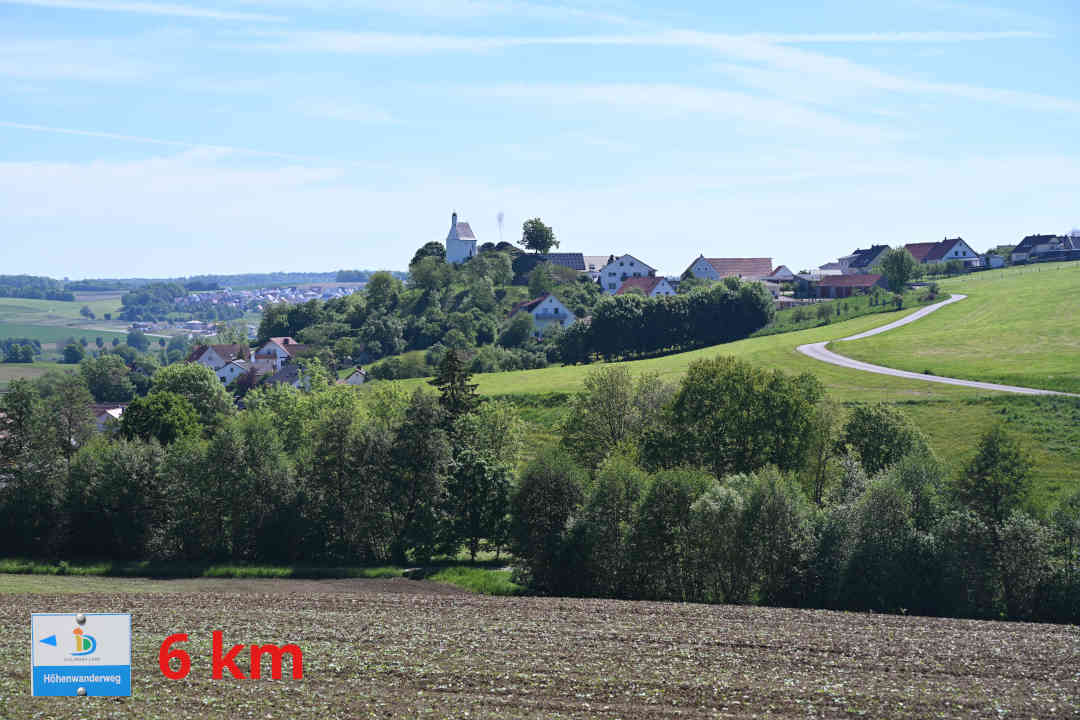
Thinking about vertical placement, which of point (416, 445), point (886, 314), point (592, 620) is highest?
point (886, 314)

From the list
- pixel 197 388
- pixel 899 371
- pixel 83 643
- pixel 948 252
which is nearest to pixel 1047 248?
pixel 948 252

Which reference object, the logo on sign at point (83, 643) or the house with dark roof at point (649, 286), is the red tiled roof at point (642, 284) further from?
the logo on sign at point (83, 643)

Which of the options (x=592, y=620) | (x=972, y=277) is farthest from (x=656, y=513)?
(x=972, y=277)

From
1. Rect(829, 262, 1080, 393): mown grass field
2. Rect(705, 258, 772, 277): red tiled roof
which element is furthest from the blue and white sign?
Rect(705, 258, 772, 277): red tiled roof

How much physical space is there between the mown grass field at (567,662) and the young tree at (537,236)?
14761 cm

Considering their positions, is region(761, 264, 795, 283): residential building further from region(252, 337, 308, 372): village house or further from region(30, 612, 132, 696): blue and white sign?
region(30, 612, 132, 696): blue and white sign

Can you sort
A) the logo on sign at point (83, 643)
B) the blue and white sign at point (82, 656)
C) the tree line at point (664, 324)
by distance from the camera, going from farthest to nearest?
the tree line at point (664, 324) → the logo on sign at point (83, 643) → the blue and white sign at point (82, 656)

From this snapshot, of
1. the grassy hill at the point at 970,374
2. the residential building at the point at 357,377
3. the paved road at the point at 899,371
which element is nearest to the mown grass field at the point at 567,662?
the grassy hill at the point at 970,374

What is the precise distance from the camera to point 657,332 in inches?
4614

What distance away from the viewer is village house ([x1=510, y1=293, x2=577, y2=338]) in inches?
5640

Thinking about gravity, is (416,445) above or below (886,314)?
below

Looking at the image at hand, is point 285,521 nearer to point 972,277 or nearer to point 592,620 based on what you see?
point 592,620

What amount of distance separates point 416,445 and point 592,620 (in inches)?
748

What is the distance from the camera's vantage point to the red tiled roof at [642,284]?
15273 cm
